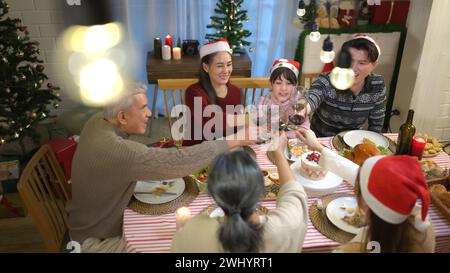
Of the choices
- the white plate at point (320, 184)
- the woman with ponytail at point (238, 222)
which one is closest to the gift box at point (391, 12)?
the white plate at point (320, 184)

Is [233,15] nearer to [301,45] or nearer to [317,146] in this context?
[301,45]

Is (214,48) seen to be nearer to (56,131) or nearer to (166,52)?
(166,52)

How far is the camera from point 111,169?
1.75 metres

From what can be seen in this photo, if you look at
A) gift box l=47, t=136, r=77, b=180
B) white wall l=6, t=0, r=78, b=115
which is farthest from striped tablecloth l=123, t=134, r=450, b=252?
white wall l=6, t=0, r=78, b=115

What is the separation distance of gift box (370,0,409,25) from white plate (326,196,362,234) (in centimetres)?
262

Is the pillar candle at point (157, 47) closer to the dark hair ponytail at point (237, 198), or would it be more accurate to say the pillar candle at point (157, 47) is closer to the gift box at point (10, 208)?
the gift box at point (10, 208)

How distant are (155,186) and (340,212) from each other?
2.82 ft

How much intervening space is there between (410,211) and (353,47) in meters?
1.45

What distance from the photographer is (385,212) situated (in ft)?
4.38

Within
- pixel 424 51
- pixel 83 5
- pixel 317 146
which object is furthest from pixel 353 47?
pixel 83 5

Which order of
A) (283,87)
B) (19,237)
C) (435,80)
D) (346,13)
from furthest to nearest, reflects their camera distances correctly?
(346,13)
(435,80)
(19,237)
(283,87)

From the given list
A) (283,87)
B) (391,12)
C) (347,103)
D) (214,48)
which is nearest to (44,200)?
(214,48)

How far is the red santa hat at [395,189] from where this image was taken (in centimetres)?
129

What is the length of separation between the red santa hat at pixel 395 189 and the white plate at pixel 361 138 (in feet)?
3.11
